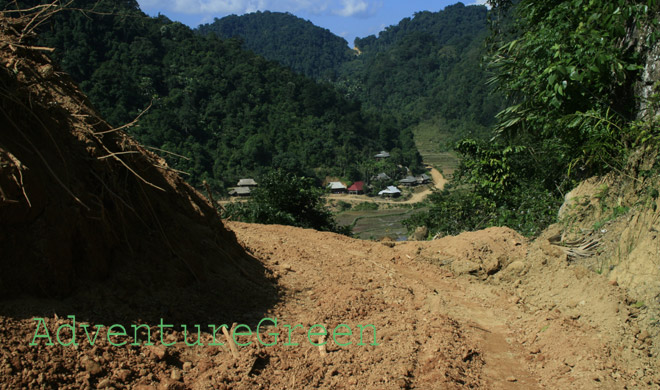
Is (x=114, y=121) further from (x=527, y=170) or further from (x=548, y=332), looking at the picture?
(x=548, y=332)

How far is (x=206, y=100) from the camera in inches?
2109

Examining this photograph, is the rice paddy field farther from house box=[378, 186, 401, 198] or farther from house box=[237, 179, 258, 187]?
house box=[237, 179, 258, 187]

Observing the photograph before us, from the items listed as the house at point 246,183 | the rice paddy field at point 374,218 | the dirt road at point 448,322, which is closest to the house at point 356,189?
the rice paddy field at point 374,218

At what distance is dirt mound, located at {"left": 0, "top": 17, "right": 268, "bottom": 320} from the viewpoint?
9.26ft

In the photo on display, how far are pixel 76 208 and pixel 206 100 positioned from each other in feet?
174

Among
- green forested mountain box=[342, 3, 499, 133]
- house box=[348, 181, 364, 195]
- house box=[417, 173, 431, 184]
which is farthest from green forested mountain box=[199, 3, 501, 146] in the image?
house box=[348, 181, 364, 195]

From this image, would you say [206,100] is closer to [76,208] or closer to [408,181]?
[408,181]

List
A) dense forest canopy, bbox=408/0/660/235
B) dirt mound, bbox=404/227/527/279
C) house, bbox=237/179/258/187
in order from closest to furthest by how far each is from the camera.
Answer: dense forest canopy, bbox=408/0/660/235
dirt mound, bbox=404/227/527/279
house, bbox=237/179/258/187

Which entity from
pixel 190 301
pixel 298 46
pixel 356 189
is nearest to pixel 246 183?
pixel 356 189

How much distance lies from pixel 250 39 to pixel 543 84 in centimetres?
19900

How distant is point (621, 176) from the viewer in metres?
4.85

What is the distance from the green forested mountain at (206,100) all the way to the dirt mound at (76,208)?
3324cm

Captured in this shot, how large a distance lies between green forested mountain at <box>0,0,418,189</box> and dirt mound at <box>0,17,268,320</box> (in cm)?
3324

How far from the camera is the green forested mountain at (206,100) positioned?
141 ft
